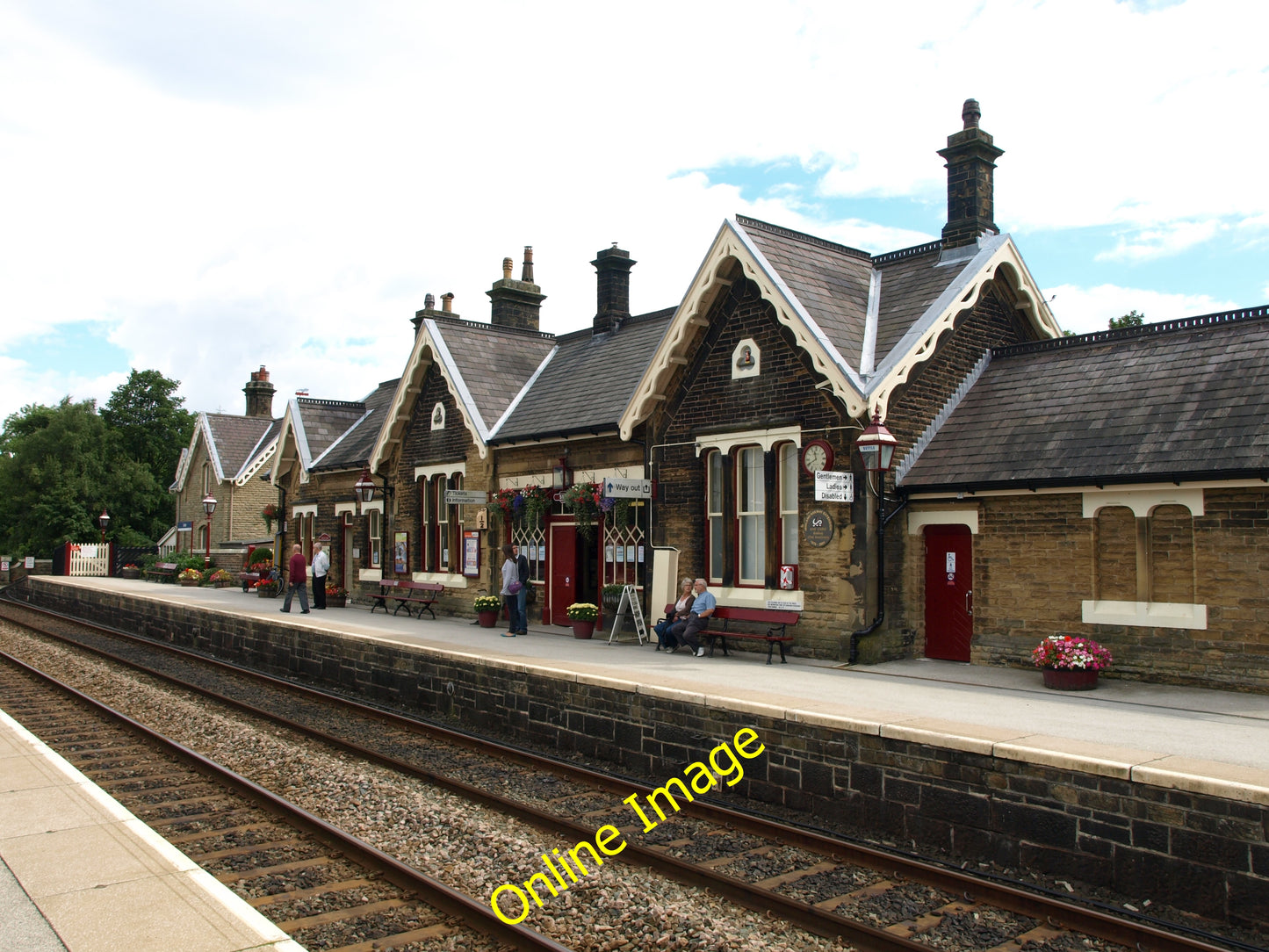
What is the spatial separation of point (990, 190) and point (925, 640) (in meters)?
7.72

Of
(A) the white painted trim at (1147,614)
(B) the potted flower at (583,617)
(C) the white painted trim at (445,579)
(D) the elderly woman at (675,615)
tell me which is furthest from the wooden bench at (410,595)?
(A) the white painted trim at (1147,614)

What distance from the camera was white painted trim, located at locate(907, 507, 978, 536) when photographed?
44.1ft

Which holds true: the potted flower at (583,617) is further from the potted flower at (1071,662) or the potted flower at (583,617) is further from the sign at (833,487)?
the potted flower at (1071,662)

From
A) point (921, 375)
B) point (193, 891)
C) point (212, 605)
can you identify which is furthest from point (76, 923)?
point (212, 605)

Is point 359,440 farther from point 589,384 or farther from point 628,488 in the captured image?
point 628,488

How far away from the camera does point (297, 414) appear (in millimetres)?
30625

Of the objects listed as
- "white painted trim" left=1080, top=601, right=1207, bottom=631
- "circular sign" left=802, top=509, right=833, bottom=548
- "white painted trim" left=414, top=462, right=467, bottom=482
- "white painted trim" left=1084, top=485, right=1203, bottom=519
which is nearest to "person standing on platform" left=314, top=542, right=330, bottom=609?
"white painted trim" left=414, top=462, right=467, bottom=482

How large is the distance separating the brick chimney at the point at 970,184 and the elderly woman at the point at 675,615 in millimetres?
7157

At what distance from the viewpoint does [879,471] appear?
44.7ft

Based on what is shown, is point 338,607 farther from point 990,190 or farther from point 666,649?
point 990,190

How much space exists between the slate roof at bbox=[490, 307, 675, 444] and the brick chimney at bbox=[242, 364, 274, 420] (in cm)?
2931

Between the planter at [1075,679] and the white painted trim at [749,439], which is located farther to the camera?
the white painted trim at [749,439]

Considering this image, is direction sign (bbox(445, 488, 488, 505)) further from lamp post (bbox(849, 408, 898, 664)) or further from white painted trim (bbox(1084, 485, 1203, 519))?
white painted trim (bbox(1084, 485, 1203, 519))

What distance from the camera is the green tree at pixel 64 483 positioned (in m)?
52.9
